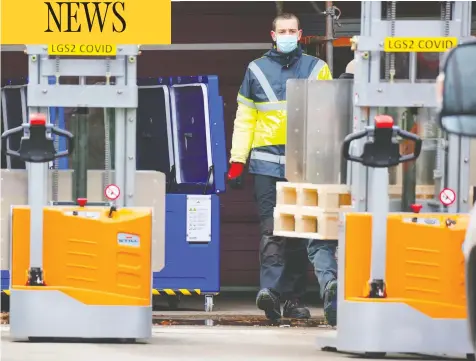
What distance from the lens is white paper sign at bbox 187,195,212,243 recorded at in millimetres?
13812

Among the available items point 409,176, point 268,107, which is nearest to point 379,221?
point 409,176

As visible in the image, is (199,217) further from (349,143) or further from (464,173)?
(349,143)

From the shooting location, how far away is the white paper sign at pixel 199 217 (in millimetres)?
13812

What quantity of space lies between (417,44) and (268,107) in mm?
2943

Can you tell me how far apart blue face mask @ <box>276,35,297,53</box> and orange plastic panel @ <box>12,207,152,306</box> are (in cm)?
273

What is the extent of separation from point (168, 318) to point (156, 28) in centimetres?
341

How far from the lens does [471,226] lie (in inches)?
268

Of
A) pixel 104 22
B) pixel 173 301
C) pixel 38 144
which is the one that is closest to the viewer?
pixel 38 144

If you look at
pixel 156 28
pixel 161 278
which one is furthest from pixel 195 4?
pixel 156 28

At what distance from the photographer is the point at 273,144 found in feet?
42.7

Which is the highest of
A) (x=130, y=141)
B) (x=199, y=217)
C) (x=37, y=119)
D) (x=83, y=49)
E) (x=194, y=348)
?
(x=83, y=49)

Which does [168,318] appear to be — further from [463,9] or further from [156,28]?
[463,9]

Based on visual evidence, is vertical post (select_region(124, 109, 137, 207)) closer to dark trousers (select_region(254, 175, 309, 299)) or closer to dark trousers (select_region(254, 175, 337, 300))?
dark trousers (select_region(254, 175, 337, 300))

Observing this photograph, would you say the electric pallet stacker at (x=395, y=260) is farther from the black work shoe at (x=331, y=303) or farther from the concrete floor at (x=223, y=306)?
the concrete floor at (x=223, y=306)
